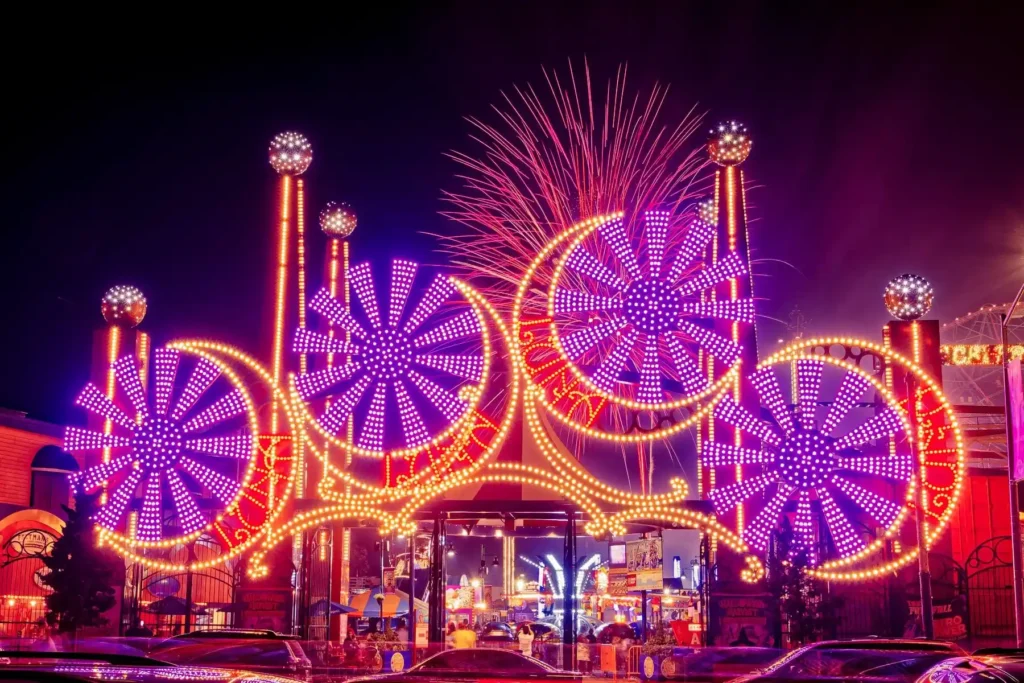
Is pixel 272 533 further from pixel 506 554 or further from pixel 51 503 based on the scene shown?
pixel 506 554

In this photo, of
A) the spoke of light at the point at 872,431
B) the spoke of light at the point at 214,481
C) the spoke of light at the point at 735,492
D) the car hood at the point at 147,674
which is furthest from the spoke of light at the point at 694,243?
the car hood at the point at 147,674

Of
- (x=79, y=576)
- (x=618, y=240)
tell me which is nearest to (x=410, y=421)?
(x=618, y=240)

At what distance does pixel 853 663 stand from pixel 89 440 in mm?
19961

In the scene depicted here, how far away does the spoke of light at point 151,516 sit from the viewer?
27453 millimetres

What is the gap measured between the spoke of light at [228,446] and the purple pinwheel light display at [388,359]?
6.53ft

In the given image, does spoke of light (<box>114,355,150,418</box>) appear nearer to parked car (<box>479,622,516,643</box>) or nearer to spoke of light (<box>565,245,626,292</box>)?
parked car (<box>479,622,516,643</box>)

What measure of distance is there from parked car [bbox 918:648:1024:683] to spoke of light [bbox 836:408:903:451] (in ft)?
49.7

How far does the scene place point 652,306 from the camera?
2611 centimetres

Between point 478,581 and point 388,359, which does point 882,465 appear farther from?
point 478,581

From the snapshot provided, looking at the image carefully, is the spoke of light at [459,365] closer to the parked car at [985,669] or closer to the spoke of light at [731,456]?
the spoke of light at [731,456]

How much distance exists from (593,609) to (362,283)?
24.0 metres

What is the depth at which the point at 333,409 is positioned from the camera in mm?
26578

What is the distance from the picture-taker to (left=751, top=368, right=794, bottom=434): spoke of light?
25703 millimetres

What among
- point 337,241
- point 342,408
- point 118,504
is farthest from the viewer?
point 337,241
